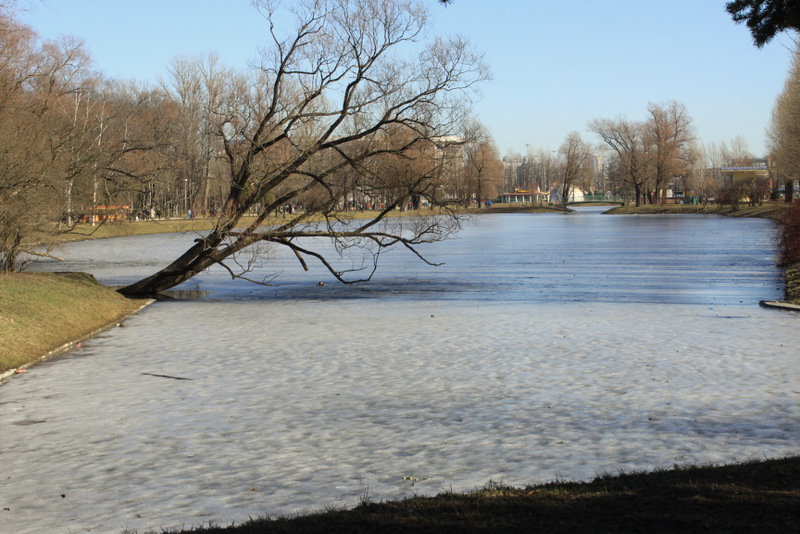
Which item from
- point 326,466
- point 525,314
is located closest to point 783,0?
point 326,466

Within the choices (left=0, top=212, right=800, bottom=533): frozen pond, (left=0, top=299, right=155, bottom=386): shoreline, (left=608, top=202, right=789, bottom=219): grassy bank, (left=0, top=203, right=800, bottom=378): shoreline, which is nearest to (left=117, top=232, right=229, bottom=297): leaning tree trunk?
(left=0, top=203, right=800, bottom=378): shoreline

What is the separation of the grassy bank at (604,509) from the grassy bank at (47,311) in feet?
33.1

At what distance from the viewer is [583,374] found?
13.8 metres

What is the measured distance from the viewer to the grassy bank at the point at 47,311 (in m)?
16.1

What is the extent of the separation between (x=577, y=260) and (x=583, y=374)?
25.1m

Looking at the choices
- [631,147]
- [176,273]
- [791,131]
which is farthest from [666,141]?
[176,273]

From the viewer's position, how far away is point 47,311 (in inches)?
758

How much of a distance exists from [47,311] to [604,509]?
52.7 feet

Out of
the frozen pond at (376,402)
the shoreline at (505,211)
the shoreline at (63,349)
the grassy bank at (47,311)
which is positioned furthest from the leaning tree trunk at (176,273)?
the shoreline at (63,349)

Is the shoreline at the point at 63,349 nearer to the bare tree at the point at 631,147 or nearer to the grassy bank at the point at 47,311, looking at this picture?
the grassy bank at the point at 47,311

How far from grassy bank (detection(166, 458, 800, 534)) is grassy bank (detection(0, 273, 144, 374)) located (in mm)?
10096

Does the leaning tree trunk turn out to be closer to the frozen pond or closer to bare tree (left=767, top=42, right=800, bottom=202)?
the frozen pond

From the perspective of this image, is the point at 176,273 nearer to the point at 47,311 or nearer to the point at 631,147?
the point at 47,311

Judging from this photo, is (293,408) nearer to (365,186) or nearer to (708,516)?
(708,516)
